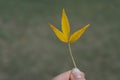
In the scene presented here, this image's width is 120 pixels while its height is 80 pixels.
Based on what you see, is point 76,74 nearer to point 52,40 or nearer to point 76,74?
point 76,74

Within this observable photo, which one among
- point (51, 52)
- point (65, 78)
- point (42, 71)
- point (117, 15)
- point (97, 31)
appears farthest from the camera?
point (117, 15)

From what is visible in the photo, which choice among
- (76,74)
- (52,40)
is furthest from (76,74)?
(52,40)

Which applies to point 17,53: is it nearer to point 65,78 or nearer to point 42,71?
point 42,71

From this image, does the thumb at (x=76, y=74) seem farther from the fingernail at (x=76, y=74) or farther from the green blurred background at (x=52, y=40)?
the green blurred background at (x=52, y=40)

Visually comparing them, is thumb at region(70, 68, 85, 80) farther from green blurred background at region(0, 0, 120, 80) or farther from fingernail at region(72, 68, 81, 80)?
green blurred background at region(0, 0, 120, 80)

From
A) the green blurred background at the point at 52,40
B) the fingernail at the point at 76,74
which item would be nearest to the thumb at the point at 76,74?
the fingernail at the point at 76,74

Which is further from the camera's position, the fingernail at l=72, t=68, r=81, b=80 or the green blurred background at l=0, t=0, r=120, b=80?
the green blurred background at l=0, t=0, r=120, b=80

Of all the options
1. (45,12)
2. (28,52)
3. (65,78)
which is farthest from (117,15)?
(65,78)

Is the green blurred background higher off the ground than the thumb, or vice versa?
the thumb

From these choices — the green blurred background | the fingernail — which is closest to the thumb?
the fingernail
